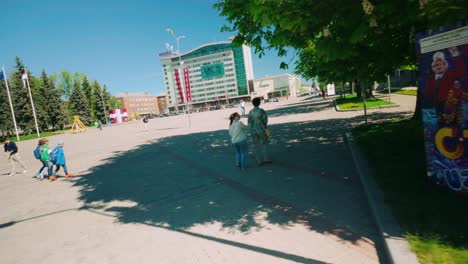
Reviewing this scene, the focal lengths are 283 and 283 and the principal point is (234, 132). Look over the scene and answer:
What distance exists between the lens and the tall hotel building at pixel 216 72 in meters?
138

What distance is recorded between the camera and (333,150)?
29.5ft

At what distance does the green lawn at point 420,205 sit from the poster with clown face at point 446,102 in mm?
363

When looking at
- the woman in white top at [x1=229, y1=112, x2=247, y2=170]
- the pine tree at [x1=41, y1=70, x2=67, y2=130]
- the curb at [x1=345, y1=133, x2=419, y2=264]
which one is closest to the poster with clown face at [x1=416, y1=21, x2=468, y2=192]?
the curb at [x1=345, y1=133, x2=419, y2=264]

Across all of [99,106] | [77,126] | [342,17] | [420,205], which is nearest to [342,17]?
[342,17]

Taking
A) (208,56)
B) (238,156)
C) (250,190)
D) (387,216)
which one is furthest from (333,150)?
(208,56)

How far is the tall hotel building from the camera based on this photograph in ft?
453

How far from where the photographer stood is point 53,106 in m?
59.4

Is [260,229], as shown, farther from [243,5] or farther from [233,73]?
[233,73]

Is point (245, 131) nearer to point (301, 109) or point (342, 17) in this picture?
point (342, 17)

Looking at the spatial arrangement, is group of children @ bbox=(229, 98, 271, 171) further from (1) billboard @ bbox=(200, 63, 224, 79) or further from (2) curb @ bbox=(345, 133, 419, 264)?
(1) billboard @ bbox=(200, 63, 224, 79)

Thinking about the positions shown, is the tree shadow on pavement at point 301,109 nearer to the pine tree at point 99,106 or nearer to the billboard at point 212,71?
the pine tree at point 99,106

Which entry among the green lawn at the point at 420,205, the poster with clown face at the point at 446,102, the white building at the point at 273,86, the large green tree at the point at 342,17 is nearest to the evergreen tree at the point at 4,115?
the large green tree at the point at 342,17

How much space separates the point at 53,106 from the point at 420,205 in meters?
68.9

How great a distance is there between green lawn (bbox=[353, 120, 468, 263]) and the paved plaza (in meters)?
0.45
